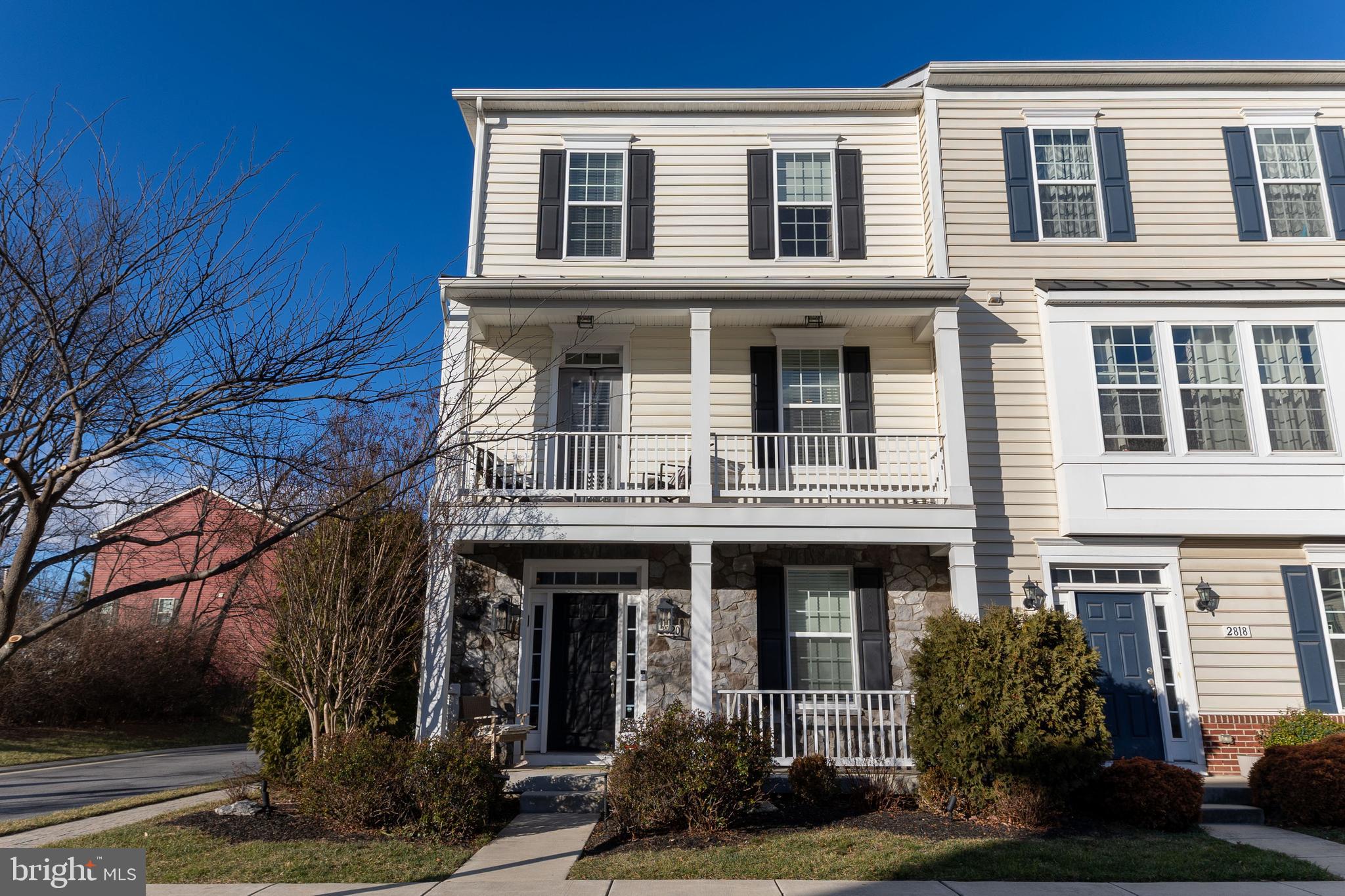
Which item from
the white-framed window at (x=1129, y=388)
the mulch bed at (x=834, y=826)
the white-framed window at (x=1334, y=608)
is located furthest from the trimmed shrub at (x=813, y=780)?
the white-framed window at (x=1334, y=608)

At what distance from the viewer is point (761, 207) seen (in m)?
12.1

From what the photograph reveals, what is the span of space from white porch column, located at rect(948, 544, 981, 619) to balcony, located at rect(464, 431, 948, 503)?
0.64 meters

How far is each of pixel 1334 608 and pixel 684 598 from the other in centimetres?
764

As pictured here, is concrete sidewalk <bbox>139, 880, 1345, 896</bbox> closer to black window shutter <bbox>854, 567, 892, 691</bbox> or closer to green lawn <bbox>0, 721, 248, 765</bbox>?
black window shutter <bbox>854, 567, 892, 691</bbox>

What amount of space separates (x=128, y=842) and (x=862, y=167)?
1144 centimetres

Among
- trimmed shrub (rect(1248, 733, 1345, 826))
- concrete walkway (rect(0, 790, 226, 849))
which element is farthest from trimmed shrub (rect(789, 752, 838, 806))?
concrete walkway (rect(0, 790, 226, 849))

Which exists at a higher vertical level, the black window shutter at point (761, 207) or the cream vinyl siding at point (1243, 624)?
the black window shutter at point (761, 207)

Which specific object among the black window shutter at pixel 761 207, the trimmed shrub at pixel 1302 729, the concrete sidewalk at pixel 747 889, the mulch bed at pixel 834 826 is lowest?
the concrete sidewalk at pixel 747 889

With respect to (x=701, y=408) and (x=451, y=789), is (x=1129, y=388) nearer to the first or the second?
(x=701, y=408)

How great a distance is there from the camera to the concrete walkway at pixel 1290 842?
6.64m

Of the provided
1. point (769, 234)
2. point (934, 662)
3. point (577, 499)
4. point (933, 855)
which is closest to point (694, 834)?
point (933, 855)

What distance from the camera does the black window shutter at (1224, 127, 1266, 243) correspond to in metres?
11.3

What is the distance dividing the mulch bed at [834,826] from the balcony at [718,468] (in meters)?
3.41

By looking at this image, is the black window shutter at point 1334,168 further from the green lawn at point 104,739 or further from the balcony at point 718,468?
the green lawn at point 104,739
